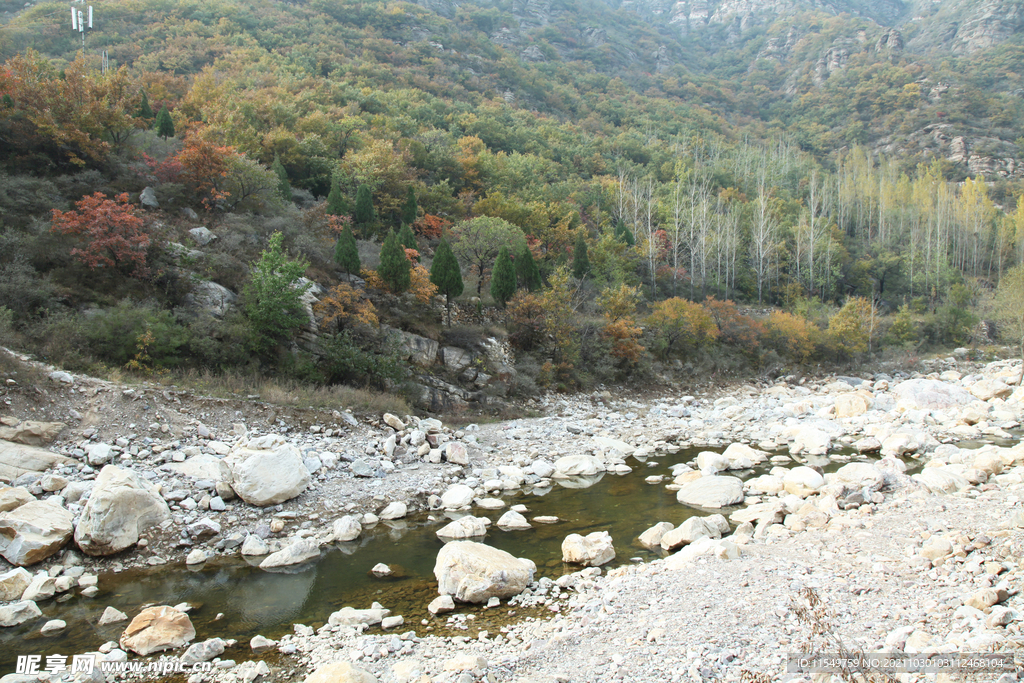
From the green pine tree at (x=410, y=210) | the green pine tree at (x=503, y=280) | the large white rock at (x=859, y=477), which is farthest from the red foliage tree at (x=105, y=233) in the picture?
the large white rock at (x=859, y=477)

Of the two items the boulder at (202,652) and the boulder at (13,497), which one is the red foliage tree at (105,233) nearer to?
the boulder at (13,497)

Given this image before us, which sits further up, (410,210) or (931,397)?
(410,210)

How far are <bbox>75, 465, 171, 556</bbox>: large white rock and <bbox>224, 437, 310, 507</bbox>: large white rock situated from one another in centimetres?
133

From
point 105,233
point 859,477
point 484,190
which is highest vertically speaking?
point 484,190

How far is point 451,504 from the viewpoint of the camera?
11.3 metres

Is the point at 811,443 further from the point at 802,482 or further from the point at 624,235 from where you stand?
the point at 624,235

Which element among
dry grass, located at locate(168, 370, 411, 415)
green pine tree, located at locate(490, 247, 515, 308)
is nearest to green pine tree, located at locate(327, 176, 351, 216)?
green pine tree, located at locate(490, 247, 515, 308)

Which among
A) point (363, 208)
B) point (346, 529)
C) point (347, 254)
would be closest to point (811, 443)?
point (346, 529)

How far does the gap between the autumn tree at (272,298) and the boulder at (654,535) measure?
13.8m

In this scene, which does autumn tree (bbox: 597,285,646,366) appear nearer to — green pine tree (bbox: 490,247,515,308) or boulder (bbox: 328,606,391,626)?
green pine tree (bbox: 490,247,515,308)

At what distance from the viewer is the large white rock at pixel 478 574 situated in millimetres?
7053

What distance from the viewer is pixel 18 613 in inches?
255

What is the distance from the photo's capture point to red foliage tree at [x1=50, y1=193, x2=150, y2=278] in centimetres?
1619

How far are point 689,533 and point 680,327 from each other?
25.0 meters
